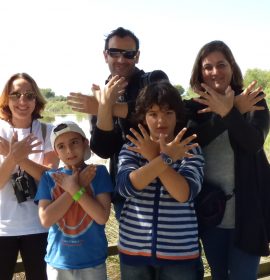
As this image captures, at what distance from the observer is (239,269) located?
6.86 feet

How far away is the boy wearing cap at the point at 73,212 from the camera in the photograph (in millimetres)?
1968

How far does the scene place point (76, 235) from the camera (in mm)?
2014

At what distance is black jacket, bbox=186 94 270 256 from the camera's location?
2.02 metres

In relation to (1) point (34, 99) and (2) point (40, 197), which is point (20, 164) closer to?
(2) point (40, 197)

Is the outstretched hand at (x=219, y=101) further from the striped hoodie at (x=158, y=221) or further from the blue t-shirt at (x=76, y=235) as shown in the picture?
the blue t-shirt at (x=76, y=235)

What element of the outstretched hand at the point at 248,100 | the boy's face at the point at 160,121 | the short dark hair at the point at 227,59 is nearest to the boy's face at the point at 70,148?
the boy's face at the point at 160,121

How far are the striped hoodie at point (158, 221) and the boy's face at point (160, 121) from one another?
181 millimetres

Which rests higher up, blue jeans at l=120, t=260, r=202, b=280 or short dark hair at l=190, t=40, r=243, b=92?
short dark hair at l=190, t=40, r=243, b=92

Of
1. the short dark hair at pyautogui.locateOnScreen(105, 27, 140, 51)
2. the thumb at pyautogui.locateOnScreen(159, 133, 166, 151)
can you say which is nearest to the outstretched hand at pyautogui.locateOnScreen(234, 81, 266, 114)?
the thumb at pyautogui.locateOnScreen(159, 133, 166, 151)

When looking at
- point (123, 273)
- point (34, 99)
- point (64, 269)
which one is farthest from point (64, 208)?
point (34, 99)

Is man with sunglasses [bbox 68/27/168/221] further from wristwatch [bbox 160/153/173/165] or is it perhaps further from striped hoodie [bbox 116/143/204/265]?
wristwatch [bbox 160/153/173/165]

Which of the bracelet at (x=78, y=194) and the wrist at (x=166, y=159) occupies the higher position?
the wrist at (x=166, y=159)

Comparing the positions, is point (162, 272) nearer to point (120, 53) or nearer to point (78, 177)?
point (78, 177)

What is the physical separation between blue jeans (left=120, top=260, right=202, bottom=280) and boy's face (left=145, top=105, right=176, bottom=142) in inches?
26.7
